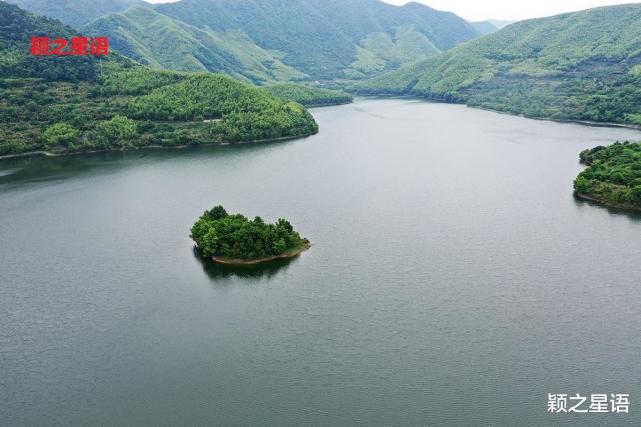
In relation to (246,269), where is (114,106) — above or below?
above

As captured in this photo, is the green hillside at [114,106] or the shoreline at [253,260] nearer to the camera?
the shoreline at [253,260]

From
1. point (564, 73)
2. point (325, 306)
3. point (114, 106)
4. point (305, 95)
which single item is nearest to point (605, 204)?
point (325, 306)

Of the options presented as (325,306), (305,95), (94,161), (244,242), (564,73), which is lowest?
(325,306)

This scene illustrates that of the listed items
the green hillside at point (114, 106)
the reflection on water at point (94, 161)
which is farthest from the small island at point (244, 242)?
the green hillside at point (114, 106)

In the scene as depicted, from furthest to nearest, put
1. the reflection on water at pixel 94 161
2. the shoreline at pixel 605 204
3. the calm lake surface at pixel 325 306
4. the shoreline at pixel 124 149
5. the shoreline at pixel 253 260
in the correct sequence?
1. the shoreline at pixel 124 149
2. the reflection on water at pixel 94 161
3. the shoreline at pixel 605 204
4. the shoreline at pixel 253 260
5. the calm lake surface at pixel 325 306

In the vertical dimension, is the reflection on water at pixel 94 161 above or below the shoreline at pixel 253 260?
above

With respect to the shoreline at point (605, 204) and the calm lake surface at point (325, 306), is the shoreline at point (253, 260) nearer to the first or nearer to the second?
the calm lake surface at point (325, 306)

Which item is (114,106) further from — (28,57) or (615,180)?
(615,180)
